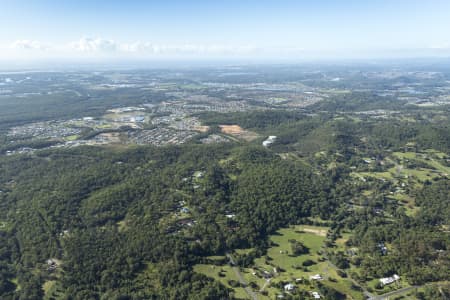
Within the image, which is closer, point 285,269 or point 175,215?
point 285,269

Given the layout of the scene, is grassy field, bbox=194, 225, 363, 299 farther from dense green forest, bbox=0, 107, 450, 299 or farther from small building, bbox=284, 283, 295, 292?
dense green forest, bbox=0, 107, 450, 299

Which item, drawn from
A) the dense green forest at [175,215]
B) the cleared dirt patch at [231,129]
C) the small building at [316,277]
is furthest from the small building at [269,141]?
the small building at [316,277]

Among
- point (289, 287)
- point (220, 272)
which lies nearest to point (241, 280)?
point (220, 272)

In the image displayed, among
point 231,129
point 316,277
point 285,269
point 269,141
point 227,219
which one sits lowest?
point 285,269

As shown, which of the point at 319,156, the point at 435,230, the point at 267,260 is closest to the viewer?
the point at 267,260

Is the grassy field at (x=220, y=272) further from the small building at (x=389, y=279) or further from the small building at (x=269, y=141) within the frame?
the small building at (x=269, y=141)

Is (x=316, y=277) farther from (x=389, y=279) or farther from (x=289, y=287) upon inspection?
(x=389, y=279)

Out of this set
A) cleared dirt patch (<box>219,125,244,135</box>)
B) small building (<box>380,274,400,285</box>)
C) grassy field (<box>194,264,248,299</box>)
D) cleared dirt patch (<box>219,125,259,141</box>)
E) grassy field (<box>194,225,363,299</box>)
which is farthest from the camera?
cleared dirt patch (<box>219,125,244,135</box>)

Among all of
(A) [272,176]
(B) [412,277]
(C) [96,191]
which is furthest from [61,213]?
(B) [412,277]

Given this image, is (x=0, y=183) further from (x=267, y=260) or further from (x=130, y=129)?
(x=267, y=260)

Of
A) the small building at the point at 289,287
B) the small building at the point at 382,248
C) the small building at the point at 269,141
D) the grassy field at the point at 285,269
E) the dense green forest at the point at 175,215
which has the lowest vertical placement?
the grassy field at the point at 285,269

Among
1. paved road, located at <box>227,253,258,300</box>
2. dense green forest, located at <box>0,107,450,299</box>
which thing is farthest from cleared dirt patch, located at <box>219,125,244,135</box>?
paved road, located at <box>227,253,258,300</box>
